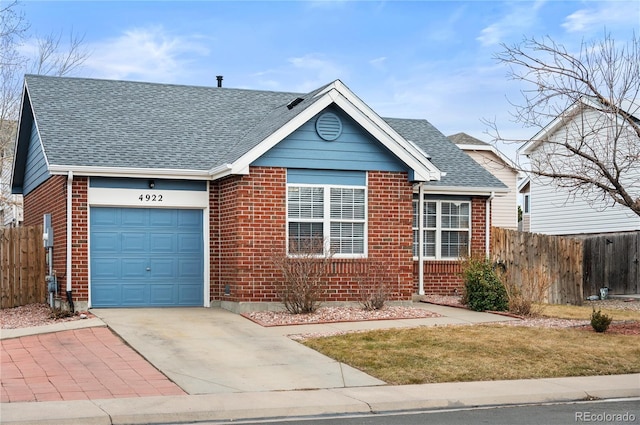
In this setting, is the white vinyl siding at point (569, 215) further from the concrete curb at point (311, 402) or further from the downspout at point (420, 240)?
the concrete curb at point (311, 402)

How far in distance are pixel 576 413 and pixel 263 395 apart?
12.9ft

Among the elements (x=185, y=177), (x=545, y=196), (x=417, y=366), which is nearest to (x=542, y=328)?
(x=417, y=366)

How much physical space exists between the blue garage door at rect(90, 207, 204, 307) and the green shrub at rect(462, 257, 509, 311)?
6.18 metres

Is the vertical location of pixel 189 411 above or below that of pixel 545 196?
below

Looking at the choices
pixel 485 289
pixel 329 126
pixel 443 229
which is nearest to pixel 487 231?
pixel 443 229

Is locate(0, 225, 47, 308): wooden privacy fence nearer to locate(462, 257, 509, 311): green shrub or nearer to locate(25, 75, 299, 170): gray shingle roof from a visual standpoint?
locate(25, 75, 299, 170): gray shingle roof

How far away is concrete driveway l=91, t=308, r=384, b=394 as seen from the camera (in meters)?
11.5

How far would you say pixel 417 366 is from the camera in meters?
12.4

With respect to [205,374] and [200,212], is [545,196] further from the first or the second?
[205,374]

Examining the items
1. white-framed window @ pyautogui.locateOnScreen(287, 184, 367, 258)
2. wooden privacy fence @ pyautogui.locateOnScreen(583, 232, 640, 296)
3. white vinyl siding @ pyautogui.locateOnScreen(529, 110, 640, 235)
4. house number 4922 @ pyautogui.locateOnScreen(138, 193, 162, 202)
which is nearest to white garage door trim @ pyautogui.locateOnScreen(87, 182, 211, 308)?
house number 4922 @ pyautogui.locateOnScreen(138, 193, 162, 202)

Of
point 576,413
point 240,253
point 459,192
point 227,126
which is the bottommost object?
point 576,413

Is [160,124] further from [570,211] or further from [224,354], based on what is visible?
[570,211]

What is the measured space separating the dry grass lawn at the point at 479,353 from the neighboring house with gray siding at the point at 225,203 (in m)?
3.73

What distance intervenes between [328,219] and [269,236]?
1428 mm
